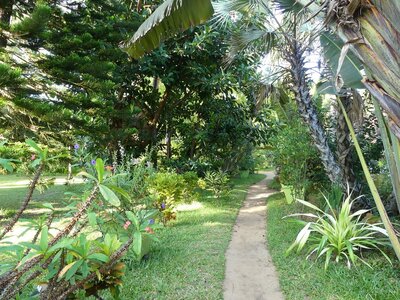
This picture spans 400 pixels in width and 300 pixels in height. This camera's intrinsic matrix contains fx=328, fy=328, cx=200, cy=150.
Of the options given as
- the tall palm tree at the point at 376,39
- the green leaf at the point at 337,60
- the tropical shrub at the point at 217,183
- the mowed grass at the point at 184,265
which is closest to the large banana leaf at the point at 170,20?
the green leaf at the point at 337,60

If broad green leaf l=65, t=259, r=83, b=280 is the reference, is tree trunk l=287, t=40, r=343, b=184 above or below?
above

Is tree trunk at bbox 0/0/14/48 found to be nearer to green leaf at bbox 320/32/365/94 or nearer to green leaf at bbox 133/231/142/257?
green leaf at bbox 320/32/365/94

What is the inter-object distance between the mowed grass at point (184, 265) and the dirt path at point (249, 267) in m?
0.11

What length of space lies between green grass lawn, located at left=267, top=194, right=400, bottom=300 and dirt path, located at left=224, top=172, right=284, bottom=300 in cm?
14

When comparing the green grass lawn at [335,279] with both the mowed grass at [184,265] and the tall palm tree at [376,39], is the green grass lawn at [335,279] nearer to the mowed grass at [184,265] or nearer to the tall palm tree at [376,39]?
the mowed grass at [184,265]

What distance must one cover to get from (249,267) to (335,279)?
104 cm

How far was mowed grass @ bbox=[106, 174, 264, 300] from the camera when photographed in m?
3.28

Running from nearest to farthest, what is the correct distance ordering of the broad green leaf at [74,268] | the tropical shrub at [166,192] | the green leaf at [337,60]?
the broad green leaf at [74,268], the green leaf at [337,60], the tropical shrub at [166,192]

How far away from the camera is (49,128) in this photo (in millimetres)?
6965

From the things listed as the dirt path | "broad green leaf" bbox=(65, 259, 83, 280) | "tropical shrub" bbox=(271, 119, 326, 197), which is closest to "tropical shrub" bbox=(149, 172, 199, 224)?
the dirt path

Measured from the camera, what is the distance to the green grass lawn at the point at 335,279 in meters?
3.21

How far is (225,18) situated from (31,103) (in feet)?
12.8

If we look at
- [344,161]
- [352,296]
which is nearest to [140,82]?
[344,161]

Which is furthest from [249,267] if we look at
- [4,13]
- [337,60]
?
[4,13]
